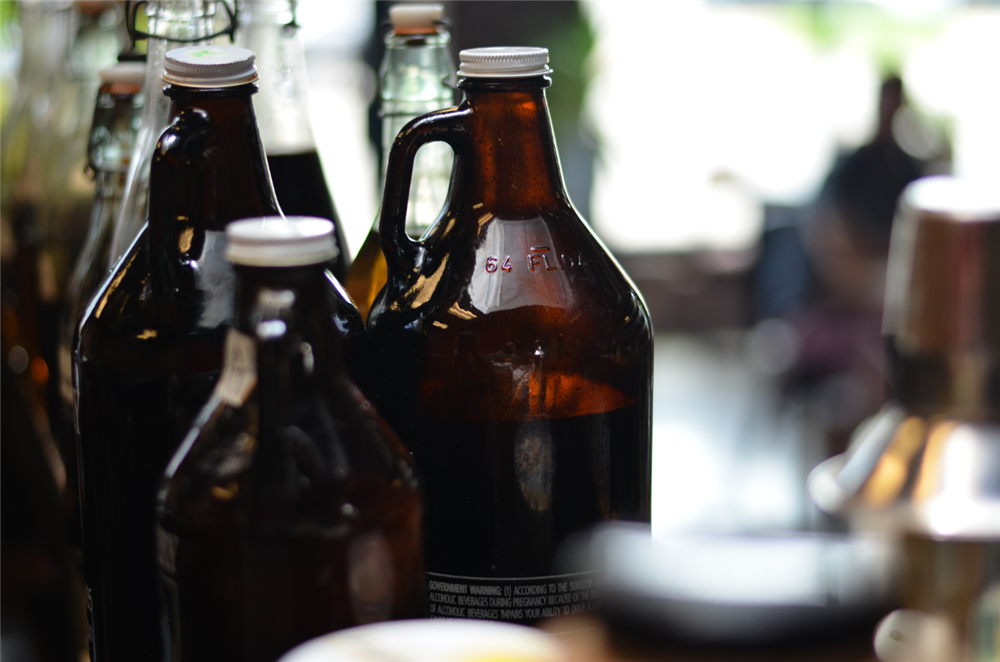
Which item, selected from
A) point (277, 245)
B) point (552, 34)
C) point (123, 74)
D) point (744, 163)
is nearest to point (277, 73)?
point (123, 74)

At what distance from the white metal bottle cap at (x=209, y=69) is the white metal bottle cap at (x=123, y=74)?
0.22m

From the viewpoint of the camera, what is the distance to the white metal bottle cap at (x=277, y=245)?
0.33 metres

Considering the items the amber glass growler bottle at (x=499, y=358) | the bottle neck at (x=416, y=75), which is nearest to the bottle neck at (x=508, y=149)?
the amber glass growler bottle at (x=499, y=358)

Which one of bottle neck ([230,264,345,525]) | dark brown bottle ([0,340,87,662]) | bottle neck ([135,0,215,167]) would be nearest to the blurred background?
dark brown bottle ([0,340,87,662])

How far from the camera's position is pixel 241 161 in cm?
43

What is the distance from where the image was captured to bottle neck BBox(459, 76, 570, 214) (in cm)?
47

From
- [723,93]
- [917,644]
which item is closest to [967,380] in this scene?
[917,644]

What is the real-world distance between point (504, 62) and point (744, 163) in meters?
4.60

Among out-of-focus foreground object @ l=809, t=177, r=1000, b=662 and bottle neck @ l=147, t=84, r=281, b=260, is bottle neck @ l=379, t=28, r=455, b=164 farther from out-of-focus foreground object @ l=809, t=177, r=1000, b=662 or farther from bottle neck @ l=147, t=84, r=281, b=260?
out-of-focus foreground object @ l=809, t=177, r=1000, b=662

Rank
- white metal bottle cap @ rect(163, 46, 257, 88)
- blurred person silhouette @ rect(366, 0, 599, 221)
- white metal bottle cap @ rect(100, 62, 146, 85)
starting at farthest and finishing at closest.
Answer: blurred person silhouette @ rect(366, 0, 599, 221) → white metal bottle cap @ rect(100, 62, 146, 85) → white metal bottle cap @ rect(163, 46, 257, 88)

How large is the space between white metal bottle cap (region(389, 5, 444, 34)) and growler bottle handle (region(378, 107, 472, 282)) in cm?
12

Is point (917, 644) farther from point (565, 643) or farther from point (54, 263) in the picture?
point (54, 263)

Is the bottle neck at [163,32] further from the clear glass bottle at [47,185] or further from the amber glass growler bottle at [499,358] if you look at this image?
the clear glass bottle at [47,185]

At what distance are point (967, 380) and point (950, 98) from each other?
495 cm
